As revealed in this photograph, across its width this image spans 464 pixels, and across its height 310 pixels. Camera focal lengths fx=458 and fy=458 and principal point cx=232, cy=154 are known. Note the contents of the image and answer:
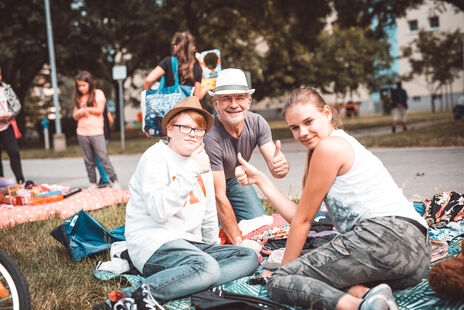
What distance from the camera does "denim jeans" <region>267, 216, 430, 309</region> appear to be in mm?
2459

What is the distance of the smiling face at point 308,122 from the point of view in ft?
8.87

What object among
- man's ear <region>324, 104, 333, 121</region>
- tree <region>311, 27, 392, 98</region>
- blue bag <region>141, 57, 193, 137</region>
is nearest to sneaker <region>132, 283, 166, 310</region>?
man's ear <region>324, 104, 333, 121</region>

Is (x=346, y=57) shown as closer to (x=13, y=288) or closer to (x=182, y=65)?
(x=182, y=65)

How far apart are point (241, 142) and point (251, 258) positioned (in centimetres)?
130

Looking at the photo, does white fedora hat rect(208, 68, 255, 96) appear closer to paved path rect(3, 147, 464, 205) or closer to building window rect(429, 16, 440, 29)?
paved path rect(3, 147, 464, 205)

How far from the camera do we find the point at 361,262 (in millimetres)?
2475

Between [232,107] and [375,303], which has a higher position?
[232,107]

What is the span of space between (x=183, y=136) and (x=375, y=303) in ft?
5.14

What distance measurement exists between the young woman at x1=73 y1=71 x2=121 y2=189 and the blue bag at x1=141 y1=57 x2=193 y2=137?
89.4 inches

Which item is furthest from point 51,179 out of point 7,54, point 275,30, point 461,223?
point 275,30

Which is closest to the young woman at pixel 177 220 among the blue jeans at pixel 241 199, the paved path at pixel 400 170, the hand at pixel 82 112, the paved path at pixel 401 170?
the blue jeans at pixel 241 199

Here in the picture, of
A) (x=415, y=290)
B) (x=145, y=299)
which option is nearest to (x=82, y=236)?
(x=145, y=299)

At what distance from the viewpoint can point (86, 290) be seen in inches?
116

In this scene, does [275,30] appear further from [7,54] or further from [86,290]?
[86,290]
